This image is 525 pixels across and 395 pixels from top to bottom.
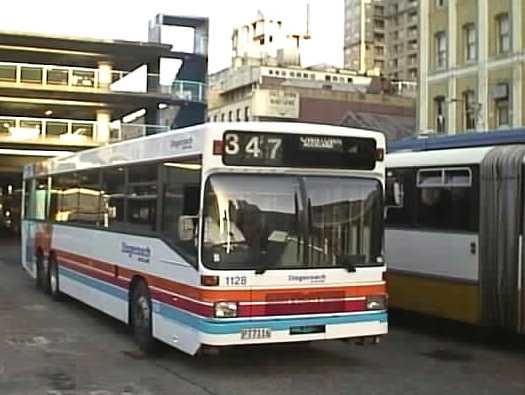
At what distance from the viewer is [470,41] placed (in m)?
45.0

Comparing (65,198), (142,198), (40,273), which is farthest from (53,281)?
(142,198)

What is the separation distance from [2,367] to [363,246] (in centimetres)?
425

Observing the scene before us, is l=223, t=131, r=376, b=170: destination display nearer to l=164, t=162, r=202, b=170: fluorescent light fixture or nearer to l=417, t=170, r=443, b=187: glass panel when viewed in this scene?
l=164, t=162, r=202, b=170: fluorescent light fixture

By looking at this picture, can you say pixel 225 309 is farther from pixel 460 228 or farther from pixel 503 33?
pixel 503 33

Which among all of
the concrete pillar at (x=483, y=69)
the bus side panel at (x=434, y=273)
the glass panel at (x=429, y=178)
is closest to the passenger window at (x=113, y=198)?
the bus side panel at (x=434, y=273)

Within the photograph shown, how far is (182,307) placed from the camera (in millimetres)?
9586

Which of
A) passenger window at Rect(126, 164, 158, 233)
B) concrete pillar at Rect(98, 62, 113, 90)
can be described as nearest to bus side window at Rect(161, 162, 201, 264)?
passenger window at Rect(126, 164, 158, 233)

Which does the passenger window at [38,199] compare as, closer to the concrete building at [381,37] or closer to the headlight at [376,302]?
the headlight at [376,302]

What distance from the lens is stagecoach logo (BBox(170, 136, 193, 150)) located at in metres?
9.66

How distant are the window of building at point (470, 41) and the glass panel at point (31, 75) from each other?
23.5 m

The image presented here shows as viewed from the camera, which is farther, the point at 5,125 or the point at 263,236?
the point at 5,125

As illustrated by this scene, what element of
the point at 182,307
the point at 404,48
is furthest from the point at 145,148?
the point at 404,48

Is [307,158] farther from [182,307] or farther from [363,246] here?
[182,307]

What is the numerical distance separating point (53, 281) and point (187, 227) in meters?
8.00
